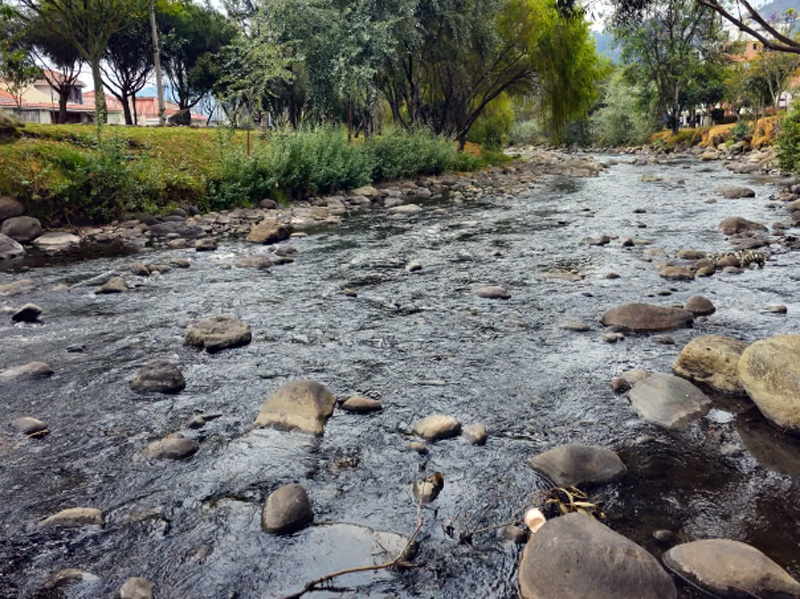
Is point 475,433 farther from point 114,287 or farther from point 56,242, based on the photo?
point 56,242

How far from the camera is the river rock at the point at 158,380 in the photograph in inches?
208

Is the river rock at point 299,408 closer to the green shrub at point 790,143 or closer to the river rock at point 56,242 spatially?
the river rock at point 56,242

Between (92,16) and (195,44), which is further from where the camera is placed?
(195,44)

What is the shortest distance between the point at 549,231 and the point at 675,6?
40077mm

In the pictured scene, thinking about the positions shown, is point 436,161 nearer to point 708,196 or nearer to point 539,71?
point 539,71

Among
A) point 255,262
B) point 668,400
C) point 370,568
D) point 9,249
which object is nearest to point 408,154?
point 255,262

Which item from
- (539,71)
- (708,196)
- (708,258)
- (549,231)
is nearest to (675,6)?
(539,71)

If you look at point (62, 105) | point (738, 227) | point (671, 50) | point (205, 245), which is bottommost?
point (205, 245)

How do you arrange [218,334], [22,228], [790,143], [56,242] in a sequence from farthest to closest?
[790,143] < [22,228] < [56,242] < [218,334]

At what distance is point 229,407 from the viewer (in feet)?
16.4

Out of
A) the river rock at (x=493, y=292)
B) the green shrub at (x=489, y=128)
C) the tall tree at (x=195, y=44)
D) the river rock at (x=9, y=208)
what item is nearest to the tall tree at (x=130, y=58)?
the tall tree at (x=195, y=44)

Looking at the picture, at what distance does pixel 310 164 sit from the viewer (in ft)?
63.1

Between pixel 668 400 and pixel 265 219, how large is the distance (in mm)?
12781

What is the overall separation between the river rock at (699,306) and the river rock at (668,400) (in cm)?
246
